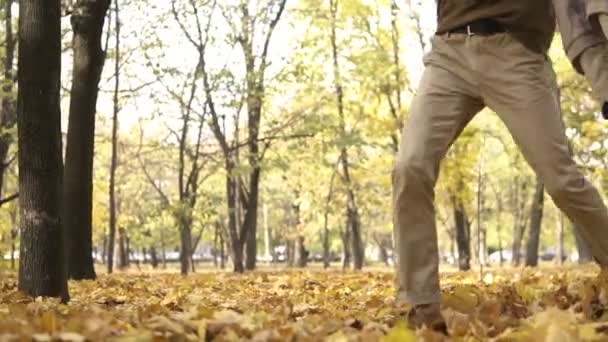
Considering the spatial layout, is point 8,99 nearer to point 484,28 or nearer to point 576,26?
point 484,28

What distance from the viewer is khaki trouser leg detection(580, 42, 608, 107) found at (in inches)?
138

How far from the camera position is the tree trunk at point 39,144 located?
16.3 ft

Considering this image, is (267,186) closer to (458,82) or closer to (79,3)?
(79,3)

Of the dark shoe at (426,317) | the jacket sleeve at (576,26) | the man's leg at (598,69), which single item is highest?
the jacket sleeve at (576,26)

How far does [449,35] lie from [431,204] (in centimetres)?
76

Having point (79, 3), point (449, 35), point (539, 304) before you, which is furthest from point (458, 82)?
point (79, 3)

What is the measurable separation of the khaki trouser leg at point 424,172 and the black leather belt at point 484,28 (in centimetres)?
12

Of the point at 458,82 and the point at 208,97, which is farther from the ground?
the point at 208,97

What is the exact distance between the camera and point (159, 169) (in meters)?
38.9

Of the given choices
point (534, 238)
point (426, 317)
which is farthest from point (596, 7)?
point (534, 238)

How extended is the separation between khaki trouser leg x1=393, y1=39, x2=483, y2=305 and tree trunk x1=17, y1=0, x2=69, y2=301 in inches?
96.7

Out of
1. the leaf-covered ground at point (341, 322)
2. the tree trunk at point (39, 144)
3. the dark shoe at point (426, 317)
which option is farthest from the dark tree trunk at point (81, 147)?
the dark shoe at point (426, 317)

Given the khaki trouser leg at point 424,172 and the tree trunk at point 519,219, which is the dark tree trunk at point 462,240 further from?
the khaki trouser leg at point 424,172

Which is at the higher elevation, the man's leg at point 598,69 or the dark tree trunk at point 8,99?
the dark tree trunk at point 8,99
